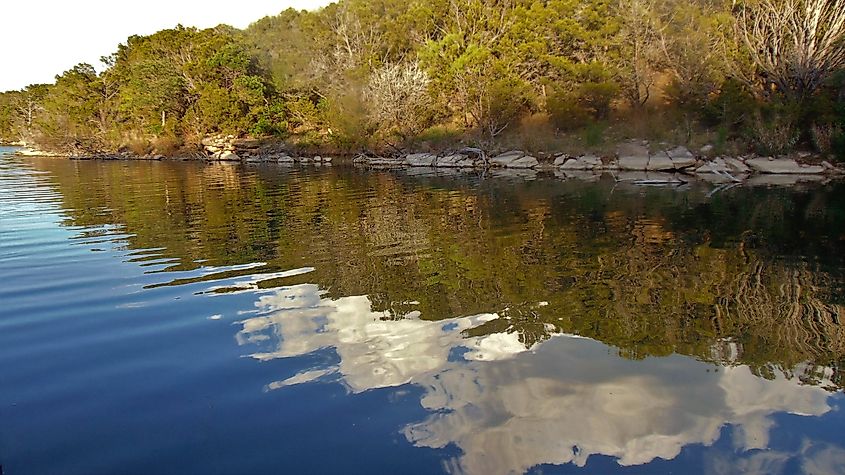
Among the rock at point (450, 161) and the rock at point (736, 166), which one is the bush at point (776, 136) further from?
the rock at point (450, 161)

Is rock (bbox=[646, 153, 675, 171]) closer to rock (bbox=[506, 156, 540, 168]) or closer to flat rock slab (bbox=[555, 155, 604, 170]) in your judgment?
flat rock slab (bbox=[555, 155, 604, 170])

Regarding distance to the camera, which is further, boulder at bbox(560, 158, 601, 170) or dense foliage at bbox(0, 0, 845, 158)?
boulder at bbox(560, 158, 601, 170)

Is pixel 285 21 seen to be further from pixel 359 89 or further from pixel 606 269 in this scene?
pixel 606 269

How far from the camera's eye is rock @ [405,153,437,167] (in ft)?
133

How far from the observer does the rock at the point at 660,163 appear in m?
31.3

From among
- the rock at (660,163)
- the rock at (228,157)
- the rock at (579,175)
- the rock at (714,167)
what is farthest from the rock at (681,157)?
the rock at (228,157)

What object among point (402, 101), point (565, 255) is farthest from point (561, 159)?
point (565, 255)

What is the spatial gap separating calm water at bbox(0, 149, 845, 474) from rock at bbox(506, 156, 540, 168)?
74.1ft

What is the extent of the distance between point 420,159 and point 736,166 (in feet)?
67.9

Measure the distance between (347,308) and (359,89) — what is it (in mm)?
40748

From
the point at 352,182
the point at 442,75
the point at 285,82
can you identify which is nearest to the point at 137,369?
the point at 352,182

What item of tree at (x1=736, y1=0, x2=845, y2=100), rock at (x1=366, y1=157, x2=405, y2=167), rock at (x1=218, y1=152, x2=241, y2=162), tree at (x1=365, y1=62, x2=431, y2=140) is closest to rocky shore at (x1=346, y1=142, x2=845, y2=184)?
rock at (x1=366, y1=157, x2=405, y2=167)

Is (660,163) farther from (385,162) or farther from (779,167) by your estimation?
(385,162)

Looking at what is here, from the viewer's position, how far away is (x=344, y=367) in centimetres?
614
